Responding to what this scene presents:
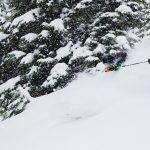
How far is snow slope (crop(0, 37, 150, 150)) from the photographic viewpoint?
6.82 m

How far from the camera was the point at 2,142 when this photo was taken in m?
8.41

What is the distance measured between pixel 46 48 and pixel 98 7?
7.23ft

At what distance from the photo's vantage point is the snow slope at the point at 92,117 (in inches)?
269

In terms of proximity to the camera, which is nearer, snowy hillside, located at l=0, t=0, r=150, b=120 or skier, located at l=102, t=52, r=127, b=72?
skier, located at l=102, t=52, r=127, b=72

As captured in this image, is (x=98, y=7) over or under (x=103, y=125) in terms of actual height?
over

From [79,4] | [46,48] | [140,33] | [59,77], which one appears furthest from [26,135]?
[140,33]

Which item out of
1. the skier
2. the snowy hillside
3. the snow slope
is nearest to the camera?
the snow slope

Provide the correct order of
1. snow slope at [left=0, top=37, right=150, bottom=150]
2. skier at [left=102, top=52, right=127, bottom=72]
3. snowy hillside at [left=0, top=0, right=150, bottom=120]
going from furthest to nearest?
snowy hillside at [left=0, top=0, right=150, bottom=120]
skier at [left=102, top=52, right=127, bottom=72]
snow slope at [left=0, top=37, right=150, bottom=150]

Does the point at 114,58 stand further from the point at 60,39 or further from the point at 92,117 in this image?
the point at 92,117

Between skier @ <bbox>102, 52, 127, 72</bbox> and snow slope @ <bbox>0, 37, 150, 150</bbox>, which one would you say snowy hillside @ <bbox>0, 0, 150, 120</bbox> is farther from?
→ snow slope @ <bbox>0, 37, 150, 150</bbox>

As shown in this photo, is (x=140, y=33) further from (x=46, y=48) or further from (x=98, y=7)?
(x=46, y=48)

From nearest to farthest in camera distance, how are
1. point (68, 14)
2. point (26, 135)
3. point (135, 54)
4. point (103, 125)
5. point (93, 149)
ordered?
1. point (93, 149)
2. point (103, 125)
3. point (26, 135)
4. point (135, 54)
5. point (68, 14)

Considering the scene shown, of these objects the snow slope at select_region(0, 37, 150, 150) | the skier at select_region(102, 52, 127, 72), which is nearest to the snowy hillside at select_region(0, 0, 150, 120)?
the skier at select_region(102, 52, 127, 72)

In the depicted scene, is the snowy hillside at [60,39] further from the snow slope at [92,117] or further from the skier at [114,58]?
the snow slope at [92,117]
